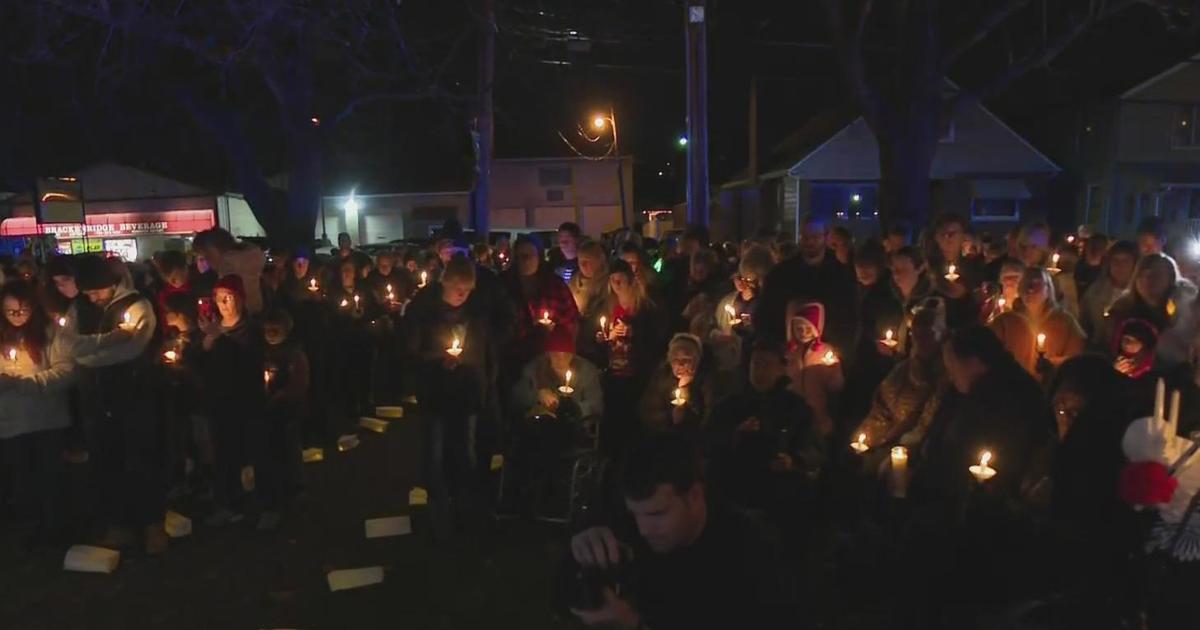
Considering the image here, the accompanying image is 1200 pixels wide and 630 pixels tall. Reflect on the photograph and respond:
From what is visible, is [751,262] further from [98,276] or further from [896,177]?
[896,177]

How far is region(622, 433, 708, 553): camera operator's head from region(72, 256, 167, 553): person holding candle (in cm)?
452

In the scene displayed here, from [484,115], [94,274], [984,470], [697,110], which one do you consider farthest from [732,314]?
[484,115]

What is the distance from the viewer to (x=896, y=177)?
723 inches

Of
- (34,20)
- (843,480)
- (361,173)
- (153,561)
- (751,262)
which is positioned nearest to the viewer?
(843,480)

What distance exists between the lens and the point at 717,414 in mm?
4727

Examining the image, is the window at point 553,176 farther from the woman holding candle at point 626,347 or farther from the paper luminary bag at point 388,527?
the paper luminary bag at point 388,527

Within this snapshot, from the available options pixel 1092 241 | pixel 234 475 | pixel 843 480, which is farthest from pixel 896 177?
pixel 234 475

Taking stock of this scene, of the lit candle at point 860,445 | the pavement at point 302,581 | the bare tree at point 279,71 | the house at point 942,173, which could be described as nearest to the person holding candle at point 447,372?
the pavement at point 302,581

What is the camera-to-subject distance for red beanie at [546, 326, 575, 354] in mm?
6449

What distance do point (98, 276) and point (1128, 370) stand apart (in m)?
6.14

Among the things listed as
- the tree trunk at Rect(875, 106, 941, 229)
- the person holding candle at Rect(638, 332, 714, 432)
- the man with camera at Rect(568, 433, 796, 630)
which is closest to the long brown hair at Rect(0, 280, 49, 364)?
the person holding candle at Rect(638, 332, 714, 432)

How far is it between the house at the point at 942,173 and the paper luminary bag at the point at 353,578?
26974 millimetres

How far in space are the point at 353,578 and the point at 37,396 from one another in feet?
7.75

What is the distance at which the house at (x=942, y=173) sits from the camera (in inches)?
Answer: 1208
